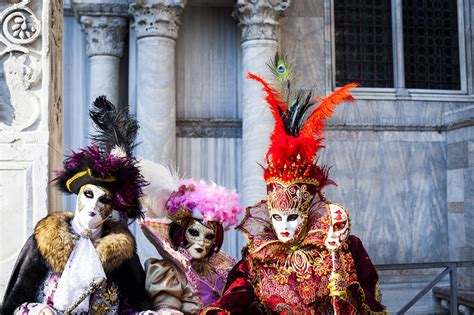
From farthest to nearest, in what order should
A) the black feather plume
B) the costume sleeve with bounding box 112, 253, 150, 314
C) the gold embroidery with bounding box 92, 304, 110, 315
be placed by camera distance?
the black feather plume < the costume sleeve with bounding box 112, 253, 150, 314 < the gold embroidery with bounding box 92, 304, 110, 315

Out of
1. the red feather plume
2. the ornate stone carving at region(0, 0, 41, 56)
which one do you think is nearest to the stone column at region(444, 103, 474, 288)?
the red feather plume

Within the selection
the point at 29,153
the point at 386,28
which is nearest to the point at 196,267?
the point at 29,153

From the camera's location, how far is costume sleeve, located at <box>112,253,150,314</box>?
14.7 feet

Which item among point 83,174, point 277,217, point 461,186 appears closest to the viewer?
point 83,174

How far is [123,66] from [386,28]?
4.22 m

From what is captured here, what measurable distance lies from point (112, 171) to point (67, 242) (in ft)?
1.63

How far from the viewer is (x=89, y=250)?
4.32 meters

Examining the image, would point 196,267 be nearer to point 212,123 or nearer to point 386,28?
point 212,123

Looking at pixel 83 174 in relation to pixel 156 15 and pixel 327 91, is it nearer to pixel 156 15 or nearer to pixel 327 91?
pixel 156 15

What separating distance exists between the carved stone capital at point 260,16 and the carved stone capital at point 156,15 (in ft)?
2.92

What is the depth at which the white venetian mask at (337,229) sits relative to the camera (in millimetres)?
4629

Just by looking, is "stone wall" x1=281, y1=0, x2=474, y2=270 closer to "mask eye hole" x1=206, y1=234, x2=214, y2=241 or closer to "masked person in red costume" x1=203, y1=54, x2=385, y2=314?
"mask eye hole" x1=206, y1=234, x2=214, y2=241

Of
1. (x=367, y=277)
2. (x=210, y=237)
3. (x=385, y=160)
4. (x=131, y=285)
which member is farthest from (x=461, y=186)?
(x=131, y=285)

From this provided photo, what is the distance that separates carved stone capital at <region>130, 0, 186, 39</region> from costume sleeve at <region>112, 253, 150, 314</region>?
6432 mm
